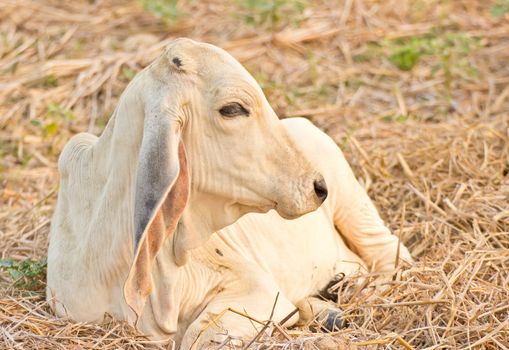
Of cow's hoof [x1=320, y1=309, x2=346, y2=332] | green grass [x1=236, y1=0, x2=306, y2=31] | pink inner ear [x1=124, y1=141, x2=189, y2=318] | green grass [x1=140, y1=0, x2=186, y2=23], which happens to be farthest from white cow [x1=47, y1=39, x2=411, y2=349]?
green grass [x1=140, y1=0, x2=186, y2=23]

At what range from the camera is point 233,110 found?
12.4 feet

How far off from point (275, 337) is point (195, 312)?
378 mm

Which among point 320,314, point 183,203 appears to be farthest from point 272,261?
point 183,203

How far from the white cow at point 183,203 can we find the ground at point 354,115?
174mm

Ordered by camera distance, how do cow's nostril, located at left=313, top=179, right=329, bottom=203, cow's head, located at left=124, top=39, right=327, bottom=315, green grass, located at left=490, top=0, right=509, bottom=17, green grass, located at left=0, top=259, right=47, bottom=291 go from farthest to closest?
green grass, located at left=490, top=0, right=509, bottom=17, green grass, located at left=0, top=259, right=47, bottom=291, cow's nostril, located at left=313, top=179, right=329, bottom=203, cow's head, located at left=124, top=39, right=327, bottom=315

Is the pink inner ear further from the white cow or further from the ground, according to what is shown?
the ground

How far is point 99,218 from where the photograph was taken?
4.04 metres

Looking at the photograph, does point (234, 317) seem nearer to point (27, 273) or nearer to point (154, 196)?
point (154, 196)

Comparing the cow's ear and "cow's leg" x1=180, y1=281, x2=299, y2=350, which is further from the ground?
the cow's ear

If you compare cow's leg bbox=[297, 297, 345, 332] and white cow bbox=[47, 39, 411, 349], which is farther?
cow's leg bbox=[297, 297, 345, 332]

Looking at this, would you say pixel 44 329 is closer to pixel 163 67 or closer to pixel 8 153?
pixel 163 67

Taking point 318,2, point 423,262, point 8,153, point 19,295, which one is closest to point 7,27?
point 8,153

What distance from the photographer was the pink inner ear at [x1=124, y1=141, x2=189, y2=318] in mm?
3805

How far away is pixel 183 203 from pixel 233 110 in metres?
0.39
